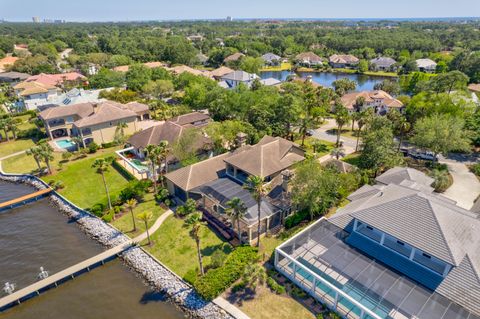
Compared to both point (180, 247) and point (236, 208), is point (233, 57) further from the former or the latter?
point (236, 208)

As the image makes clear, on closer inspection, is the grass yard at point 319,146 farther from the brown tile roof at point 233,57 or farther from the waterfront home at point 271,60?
the waterfront home at point 271,60

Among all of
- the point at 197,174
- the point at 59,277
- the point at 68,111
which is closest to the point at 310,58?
the point at 68,111

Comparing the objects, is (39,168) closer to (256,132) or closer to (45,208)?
(45,208)

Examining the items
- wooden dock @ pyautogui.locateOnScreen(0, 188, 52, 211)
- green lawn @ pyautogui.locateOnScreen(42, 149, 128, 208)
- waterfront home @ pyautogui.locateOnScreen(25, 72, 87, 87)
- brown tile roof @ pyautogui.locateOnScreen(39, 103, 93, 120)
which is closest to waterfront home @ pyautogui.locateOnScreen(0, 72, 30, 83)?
waterfront home @ pyautogui.locateOnScreen(25, 72, 87, 87)

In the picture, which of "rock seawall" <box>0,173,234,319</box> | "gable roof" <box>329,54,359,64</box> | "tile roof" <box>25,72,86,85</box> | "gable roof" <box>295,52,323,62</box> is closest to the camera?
"rock seawall" <box>0,173,234,319</box>

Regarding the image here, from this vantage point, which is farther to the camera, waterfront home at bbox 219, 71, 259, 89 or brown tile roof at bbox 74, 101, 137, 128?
waterfront home at bbox 219, 71, 259, 89

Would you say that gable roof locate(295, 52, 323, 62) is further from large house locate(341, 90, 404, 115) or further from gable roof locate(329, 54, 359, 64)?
large house locate(341, 90, 404, 115)
